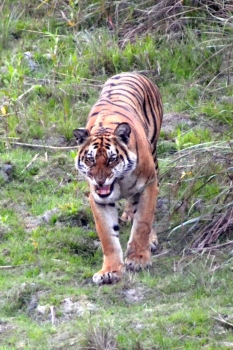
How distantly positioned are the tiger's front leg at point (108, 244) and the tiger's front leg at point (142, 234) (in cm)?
11

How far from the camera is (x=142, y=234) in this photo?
6977 mm

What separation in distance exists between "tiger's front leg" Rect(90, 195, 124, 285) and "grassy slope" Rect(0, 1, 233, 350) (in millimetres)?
112

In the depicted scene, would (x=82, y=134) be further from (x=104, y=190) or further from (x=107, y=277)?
(x=107, y=277)

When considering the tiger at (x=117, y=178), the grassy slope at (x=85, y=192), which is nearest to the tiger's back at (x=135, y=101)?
the tiger at (x=117, y=178)

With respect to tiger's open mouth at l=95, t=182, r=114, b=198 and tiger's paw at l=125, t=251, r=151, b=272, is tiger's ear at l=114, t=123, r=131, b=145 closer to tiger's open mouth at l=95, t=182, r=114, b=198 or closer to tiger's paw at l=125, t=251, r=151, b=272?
tiger's open mouth at l=95, t=182, r=114, b=198

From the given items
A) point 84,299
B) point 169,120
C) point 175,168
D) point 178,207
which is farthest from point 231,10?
point 84,299

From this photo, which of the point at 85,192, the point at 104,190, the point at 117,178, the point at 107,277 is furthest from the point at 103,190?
the point at 85,192

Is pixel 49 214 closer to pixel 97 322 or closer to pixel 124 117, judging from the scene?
pixel 124 117

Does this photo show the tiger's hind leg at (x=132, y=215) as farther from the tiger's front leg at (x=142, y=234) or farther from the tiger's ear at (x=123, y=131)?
the tiger's ear at (x=123, y=131)

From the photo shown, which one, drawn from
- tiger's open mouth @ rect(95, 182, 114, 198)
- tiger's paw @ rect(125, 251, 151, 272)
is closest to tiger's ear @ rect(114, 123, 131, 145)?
tiger's open mouth @ rect(95, 182, 114, 198)

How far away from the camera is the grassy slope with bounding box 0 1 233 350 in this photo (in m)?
5.90

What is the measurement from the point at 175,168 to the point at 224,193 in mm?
723

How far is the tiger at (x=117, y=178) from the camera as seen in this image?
22.1ft

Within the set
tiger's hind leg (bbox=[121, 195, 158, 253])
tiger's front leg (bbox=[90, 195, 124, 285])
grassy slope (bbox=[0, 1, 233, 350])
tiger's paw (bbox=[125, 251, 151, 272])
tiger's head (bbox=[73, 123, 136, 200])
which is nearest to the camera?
grassy slope (bbox=[0, 1, 233, 350])
